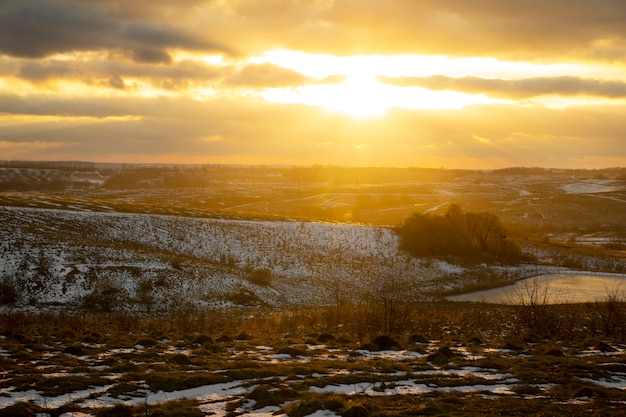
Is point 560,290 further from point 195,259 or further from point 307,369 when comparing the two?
point 307,369

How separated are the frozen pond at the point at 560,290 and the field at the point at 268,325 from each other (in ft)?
8.59

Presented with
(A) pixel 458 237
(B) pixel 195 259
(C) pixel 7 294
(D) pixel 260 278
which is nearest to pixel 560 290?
(A) pixel 458 237

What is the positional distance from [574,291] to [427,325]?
28.6m

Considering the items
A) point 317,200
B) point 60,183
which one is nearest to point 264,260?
point 317,200

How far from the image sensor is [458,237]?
6825cm

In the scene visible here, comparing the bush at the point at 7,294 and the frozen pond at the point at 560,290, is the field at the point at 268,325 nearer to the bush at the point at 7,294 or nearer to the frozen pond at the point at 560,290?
the bush at the point at 7,294

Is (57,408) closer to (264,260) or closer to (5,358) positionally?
(5,358)

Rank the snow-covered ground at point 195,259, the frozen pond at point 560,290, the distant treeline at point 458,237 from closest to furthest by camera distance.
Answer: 1. the snow-covered ground at point 195,259
2. the frozen pond at point 560,290
3. the distant treeline at point 458,237

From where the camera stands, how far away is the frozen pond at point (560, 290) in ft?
151

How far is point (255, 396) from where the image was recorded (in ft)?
46.9

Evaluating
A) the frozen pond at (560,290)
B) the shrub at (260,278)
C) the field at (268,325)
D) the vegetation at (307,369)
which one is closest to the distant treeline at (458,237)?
the field at (268,325)

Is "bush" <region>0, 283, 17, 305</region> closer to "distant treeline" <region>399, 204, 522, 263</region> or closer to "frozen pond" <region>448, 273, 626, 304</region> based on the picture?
"frozen pond" <region>448, 273, 626, 304</region>

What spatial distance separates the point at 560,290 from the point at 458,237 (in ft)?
68.7

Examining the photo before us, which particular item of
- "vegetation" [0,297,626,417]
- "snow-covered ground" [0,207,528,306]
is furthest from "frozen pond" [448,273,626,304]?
"vegetation" [0,297,626,417]
